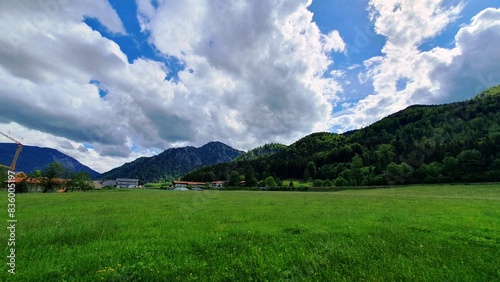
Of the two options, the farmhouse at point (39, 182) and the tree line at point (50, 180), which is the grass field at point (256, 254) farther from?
the farmhouse at point (39, 182)

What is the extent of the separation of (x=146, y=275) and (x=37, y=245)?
707cm

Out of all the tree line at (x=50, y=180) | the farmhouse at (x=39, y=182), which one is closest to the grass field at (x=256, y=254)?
the tree line at (x=50, y=180)

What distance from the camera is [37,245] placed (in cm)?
1077

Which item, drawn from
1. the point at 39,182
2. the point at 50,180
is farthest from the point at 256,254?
the point at 39,182

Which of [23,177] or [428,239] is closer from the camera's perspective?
[428,239]

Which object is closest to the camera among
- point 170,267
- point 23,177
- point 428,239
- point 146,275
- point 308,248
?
point 146,275

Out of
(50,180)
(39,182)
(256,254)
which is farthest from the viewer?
(50,180)

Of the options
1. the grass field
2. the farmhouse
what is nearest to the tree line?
the farmhouse

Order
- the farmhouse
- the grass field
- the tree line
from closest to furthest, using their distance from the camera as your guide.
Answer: the grass field → the tree line → the farmhouse

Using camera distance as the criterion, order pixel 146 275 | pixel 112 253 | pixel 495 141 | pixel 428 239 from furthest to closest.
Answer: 1. pixel 495 141
2. pixel 428 239
3. pixel 112 253
4. pixel 146 275

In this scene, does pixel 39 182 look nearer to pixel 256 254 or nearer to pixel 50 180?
pixel 50 180

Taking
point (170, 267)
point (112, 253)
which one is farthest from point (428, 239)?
point (112, 253)

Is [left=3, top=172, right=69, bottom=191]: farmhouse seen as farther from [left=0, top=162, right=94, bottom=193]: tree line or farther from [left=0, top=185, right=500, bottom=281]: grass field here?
[left=0, top=185, right=500, bottom=281]: grass field

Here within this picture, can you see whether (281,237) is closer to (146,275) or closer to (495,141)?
(146,275)
